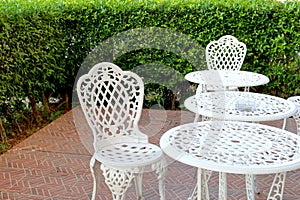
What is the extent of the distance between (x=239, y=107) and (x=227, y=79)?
1023 mm

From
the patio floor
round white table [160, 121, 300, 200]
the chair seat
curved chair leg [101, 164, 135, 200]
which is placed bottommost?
the patio floor

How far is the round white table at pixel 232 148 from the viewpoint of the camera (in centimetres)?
254

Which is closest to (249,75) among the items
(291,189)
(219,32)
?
(291,189)

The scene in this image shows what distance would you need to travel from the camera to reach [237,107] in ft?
11.8

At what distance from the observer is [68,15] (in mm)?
6648

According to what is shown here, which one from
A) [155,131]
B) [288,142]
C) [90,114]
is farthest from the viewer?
[155,131]

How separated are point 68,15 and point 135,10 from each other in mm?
1051

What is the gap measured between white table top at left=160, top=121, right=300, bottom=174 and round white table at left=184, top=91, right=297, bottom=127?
0.25 ft

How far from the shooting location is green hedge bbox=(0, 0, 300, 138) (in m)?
5.75

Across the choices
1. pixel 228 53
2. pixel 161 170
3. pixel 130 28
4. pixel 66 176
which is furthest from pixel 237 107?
pixel 130 28

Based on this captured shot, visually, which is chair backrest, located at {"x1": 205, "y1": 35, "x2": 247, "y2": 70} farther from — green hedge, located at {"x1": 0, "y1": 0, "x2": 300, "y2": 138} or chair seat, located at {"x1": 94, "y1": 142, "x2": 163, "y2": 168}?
chair seat, located at {"x1": 94, "y1": 142, "x2": 163, "y2": 168}

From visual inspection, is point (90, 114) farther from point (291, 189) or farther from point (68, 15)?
point (68, 15)

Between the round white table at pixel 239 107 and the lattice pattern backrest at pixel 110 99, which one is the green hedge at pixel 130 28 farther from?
the round white table at pixel 239 107

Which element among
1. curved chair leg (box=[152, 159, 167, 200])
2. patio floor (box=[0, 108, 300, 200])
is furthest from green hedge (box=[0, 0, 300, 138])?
curved chair leg (box=[152, 159, 167, 200])
